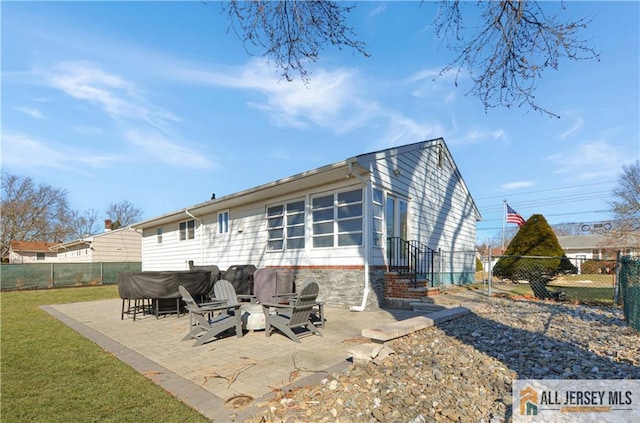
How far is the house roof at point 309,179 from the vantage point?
321 inches

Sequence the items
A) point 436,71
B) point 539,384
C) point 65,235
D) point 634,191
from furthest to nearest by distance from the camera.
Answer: point 65,235 < point 634,191 < point 436,71 < point 539,384

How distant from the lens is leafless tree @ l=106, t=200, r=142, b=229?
47.2m

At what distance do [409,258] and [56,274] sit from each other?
21841 millimetres

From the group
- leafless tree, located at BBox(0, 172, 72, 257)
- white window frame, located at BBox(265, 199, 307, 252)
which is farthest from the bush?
leafless tree, located at BBox(0, 172, 72, 257)

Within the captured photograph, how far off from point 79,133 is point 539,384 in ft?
43.7

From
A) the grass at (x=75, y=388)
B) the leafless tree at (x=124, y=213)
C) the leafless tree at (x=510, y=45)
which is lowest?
the grass at (x=75, y=388)

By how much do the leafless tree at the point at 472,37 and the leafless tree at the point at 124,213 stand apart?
5068cm

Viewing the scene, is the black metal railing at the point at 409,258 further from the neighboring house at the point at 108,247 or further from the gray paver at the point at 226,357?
the neighboring house at the point at 108,247

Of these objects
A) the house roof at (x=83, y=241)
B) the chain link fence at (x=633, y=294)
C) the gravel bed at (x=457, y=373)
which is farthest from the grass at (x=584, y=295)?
the house roof at (x=83, y=241)

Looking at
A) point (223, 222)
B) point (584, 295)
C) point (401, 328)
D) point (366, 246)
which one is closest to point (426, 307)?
point (366, 246)

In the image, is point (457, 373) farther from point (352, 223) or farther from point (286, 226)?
point (286, 226)

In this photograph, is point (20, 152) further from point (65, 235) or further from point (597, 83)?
point (65, 235)

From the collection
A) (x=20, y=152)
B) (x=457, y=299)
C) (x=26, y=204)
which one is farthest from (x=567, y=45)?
(x=26, y=204)

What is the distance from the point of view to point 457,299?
8.91 m
